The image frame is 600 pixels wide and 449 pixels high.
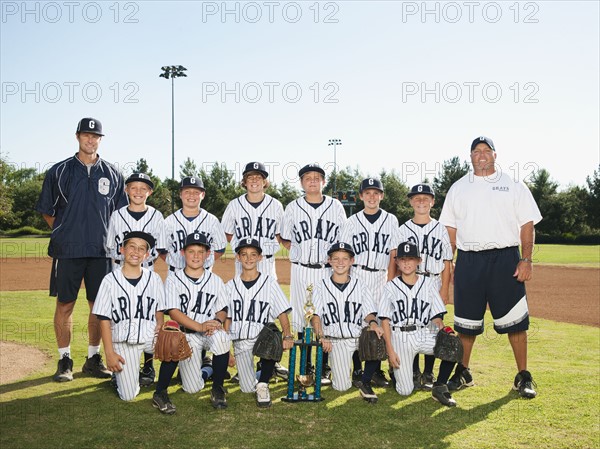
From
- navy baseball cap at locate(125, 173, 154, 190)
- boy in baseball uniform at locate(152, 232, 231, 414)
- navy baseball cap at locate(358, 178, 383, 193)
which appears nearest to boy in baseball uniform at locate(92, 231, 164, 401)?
boy in baseball uniform at locate(152, 232, 231, 414)

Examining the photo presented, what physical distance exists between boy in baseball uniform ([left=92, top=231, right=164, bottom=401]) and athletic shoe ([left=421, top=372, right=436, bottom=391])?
243 cm

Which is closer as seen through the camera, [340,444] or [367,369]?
[340,444]

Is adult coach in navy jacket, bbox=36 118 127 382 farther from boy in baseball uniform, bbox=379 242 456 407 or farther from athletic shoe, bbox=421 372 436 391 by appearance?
athletic shoe, bbox=421 372 436 391

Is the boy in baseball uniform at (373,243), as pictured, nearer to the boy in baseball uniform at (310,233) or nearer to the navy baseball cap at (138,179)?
the boy in baseball uniform at (310,233)

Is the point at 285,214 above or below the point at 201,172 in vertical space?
below

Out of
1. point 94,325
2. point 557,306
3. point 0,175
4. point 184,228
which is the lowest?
point 557,306

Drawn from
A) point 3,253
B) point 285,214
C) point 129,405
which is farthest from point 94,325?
point 3,253

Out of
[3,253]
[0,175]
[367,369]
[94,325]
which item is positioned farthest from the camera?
[0,175]

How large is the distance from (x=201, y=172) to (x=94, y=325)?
1807 inches

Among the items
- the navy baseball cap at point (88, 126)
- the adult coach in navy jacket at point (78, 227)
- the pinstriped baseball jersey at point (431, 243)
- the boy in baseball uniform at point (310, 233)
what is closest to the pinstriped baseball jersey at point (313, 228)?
the boy in baseball uniform at point (310, 233)

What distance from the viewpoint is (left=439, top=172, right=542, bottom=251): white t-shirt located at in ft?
15.6

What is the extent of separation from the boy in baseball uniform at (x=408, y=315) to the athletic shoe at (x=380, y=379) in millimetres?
248

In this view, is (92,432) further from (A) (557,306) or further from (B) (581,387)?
(A) (557,306)

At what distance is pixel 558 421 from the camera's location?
3.93 m
